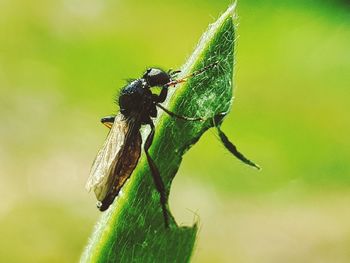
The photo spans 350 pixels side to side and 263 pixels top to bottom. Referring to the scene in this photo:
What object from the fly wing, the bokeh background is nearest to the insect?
the fly wing

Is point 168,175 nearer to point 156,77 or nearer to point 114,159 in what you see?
point 114,159

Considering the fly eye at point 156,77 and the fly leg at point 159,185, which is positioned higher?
the fly eye at point 156,77

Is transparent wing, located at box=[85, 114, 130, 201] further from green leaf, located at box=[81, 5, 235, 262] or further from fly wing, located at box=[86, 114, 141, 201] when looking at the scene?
green leaf, located at box=[81, 5, 235, 262]

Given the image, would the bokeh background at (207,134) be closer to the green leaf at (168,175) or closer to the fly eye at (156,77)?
the fly eye at (156,77)

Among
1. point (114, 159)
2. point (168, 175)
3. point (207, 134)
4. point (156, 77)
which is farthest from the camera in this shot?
point (207, 134)

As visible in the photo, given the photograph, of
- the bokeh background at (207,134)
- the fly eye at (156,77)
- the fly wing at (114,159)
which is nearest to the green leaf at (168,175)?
the fly wing at (114,159)

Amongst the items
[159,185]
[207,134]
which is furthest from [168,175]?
[207,134]

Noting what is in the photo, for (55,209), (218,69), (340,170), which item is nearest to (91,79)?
(55,209)
